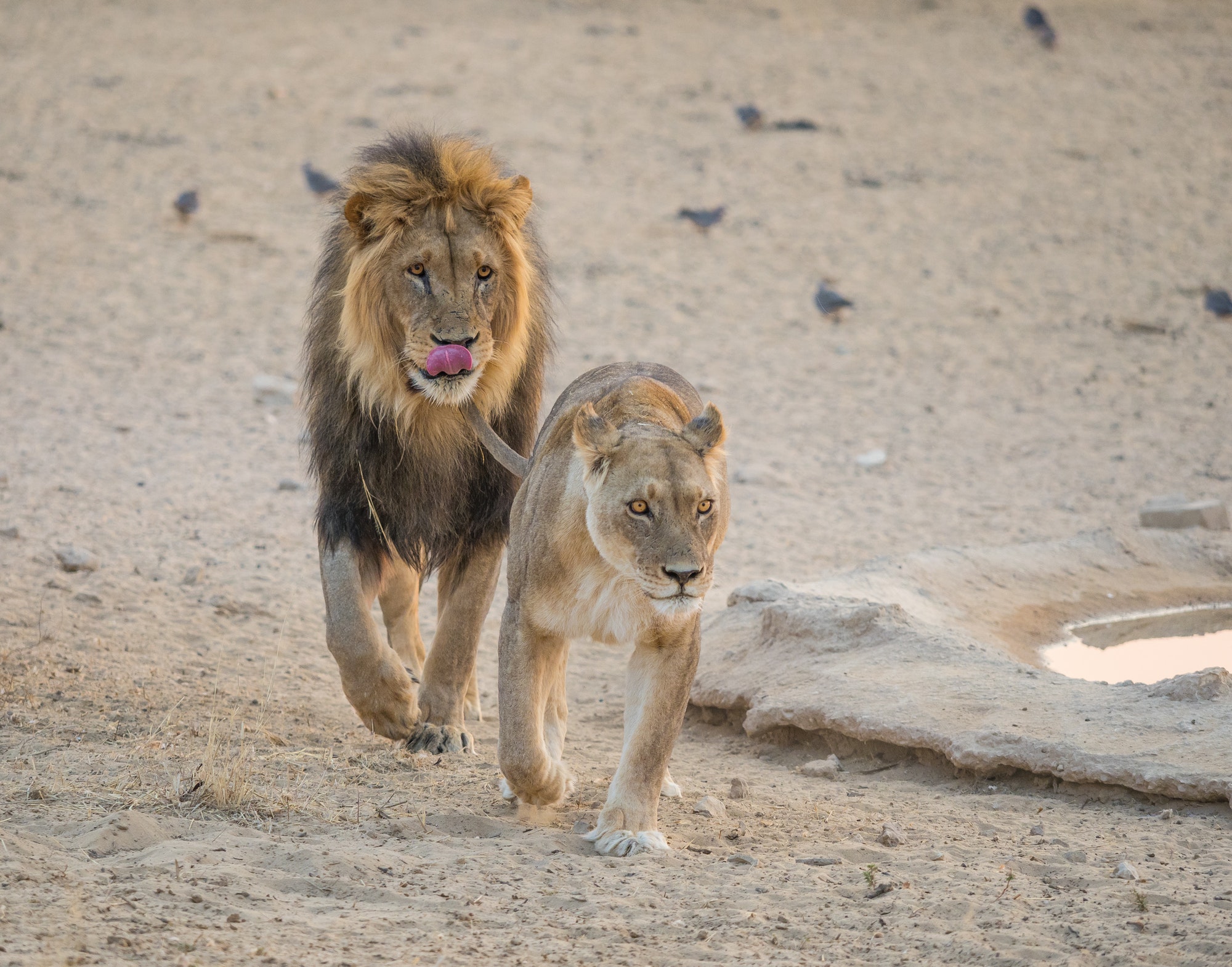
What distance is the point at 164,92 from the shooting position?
665 inches

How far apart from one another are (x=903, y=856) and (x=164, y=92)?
15.2 m

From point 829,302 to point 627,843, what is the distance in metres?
9.03

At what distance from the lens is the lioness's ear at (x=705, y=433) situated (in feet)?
13.3

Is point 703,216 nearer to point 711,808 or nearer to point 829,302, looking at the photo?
point 829,302

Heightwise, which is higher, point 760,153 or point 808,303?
point 760,153

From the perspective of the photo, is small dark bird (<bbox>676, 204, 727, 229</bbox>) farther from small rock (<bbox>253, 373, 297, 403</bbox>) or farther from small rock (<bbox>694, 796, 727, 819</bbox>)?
small rock (<bbox>694, 796, 727, 819</bbox>)

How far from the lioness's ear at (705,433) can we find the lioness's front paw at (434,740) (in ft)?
5.56

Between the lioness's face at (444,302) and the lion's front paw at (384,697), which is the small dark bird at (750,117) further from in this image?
the lion's front paw at (384,697)

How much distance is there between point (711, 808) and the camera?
183 inches

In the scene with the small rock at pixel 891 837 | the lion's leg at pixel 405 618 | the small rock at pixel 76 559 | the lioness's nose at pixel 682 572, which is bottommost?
the small rock at pixel 76 559

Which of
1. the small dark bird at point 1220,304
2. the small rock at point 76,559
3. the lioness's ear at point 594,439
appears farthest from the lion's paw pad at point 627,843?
the small dark bird at point 1220,304

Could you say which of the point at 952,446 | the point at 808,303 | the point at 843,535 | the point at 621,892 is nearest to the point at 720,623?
the point at 843,535

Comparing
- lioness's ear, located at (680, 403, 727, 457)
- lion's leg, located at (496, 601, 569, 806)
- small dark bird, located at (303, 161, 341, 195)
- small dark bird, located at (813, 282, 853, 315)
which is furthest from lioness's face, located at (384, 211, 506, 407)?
small dark bird, located at (303, 161, 341, 195)

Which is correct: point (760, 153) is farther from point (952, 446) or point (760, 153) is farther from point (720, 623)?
point (720, 623)
